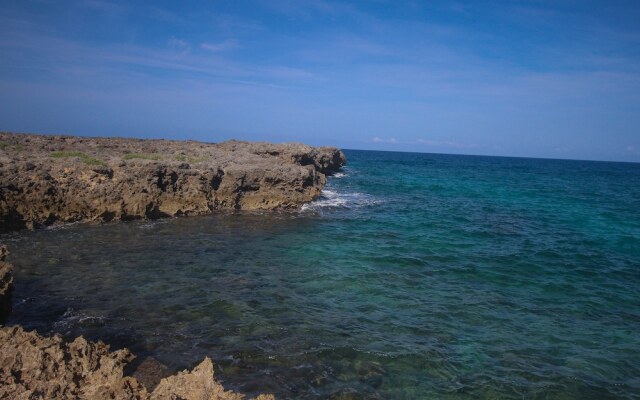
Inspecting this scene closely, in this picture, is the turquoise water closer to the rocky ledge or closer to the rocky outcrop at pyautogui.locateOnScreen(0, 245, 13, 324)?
the rocky outcrop at pyautogui.locateOnScreen(0, 245, 13, 324)

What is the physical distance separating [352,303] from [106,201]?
16209mm

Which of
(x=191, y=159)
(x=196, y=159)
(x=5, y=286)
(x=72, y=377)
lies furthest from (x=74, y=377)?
(x=196, y=159)

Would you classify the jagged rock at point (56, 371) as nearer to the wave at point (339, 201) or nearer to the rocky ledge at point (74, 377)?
the rocky ledge at point (74, 377)

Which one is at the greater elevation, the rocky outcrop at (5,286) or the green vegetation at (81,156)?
the green vegetation at (81,156)

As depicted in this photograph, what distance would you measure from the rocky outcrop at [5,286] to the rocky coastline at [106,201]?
0.02 meters

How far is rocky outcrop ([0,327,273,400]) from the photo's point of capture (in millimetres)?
5859

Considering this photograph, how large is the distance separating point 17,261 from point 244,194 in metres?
15.0

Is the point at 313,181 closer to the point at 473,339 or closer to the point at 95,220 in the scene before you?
the point at 95,220

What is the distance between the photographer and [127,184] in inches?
877

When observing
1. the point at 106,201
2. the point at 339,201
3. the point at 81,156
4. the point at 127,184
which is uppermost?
the point at 81,156

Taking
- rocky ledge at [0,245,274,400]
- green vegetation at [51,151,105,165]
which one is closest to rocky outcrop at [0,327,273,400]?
rocky ledge at [0,245,274,400]

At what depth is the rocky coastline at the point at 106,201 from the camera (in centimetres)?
614

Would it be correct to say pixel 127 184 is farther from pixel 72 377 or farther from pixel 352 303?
pixel 72 377

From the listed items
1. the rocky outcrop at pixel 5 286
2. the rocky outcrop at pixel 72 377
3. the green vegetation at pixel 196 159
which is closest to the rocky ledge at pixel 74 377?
the rocky outcrop at pixel 72 377
